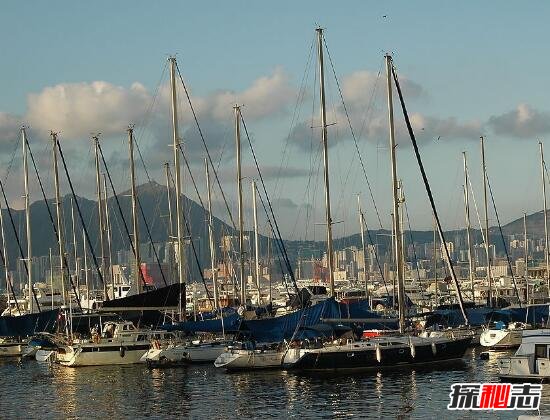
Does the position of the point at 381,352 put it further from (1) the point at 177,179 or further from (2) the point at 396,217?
(1) the point at 177,179

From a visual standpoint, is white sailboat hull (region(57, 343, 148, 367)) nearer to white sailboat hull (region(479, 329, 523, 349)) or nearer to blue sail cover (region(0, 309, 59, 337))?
blue sail cover (region(0, 309, 59, 337))

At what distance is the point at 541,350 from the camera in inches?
2045

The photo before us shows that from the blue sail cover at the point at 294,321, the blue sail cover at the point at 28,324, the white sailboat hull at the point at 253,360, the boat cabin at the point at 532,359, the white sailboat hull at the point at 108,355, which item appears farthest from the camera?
the blue sail cover at the point at 28,324

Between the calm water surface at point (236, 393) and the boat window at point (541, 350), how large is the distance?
8.77ft

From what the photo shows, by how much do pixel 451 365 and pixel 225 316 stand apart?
1889cm

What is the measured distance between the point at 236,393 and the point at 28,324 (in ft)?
127

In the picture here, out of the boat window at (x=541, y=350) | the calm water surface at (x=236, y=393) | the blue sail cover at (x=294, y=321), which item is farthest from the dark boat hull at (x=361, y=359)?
the boat window at (x=541, y=350)

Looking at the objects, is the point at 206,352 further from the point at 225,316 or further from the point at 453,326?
the point at 453,326

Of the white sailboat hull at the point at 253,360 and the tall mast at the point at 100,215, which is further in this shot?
the tall mast at the point at 100,215

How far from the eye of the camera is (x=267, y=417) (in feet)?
157

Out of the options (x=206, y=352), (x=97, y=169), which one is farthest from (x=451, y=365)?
(x=97, y=169)

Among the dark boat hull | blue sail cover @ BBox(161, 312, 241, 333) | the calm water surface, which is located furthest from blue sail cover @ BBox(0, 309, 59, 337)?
the dark boat hull

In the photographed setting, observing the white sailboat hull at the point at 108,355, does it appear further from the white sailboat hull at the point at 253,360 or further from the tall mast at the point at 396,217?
the tall mast at the point at 396,217

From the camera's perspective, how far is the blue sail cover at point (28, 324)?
296 ft
